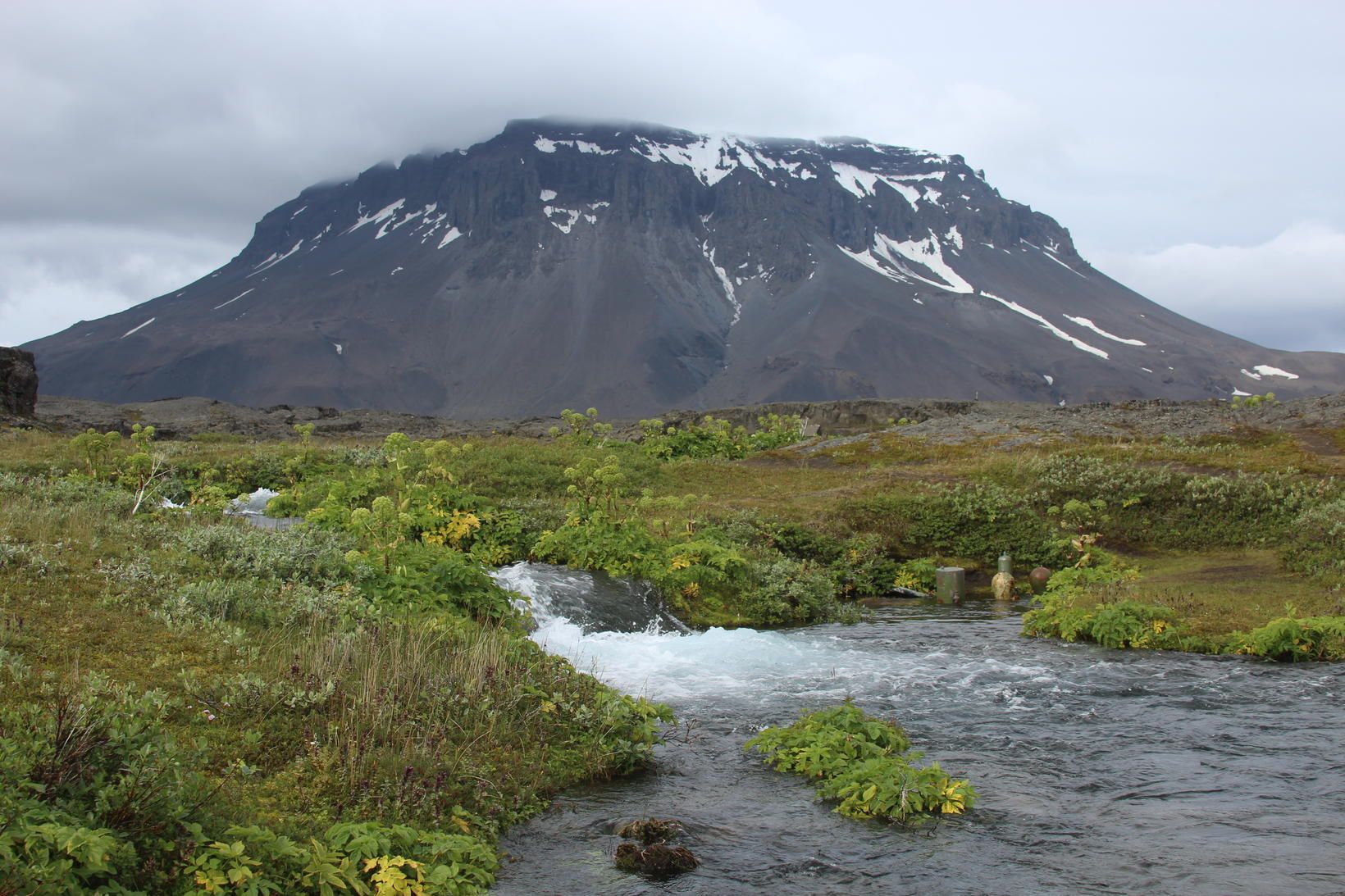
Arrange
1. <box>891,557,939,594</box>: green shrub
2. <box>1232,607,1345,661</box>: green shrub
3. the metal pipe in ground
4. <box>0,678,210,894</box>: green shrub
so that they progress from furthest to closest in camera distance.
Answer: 1. <box>891,557,939,594</box>: green shrub
2. the metal pipe in ground
3. <box>1232,607,1345,661</box>: green shrub
4. <box>0,678,210,894</box>: green shrub

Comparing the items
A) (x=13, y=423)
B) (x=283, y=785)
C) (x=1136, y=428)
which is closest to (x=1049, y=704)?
(x=283, y=785)

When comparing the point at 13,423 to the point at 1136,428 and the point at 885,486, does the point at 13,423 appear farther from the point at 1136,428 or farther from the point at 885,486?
the point at 1136,428

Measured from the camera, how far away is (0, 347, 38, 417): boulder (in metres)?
50.5

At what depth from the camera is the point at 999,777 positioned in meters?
9.84

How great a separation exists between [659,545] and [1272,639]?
10.4 meters

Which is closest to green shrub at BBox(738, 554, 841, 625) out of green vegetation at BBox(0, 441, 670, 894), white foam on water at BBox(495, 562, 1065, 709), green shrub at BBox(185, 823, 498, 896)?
white foam on water at BBox(495, 562, 1065, 709)

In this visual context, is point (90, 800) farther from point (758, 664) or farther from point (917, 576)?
point (917, 576)

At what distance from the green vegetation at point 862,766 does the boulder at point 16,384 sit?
50.4 metres

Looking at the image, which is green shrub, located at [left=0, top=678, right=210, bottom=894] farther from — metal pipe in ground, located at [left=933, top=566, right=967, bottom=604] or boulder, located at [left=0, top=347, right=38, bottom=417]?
boulder, located at [left=0, top=347, right=38, bottom=417]

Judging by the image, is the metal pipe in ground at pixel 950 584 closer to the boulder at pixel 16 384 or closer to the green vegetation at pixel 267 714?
the green vegetation at pixel 267 714

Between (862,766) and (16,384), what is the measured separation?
54.1 metres

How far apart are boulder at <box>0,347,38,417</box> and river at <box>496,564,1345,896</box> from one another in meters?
45.4

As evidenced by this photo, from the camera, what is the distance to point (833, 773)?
31.2 feet

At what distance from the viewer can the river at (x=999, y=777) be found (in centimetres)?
773
